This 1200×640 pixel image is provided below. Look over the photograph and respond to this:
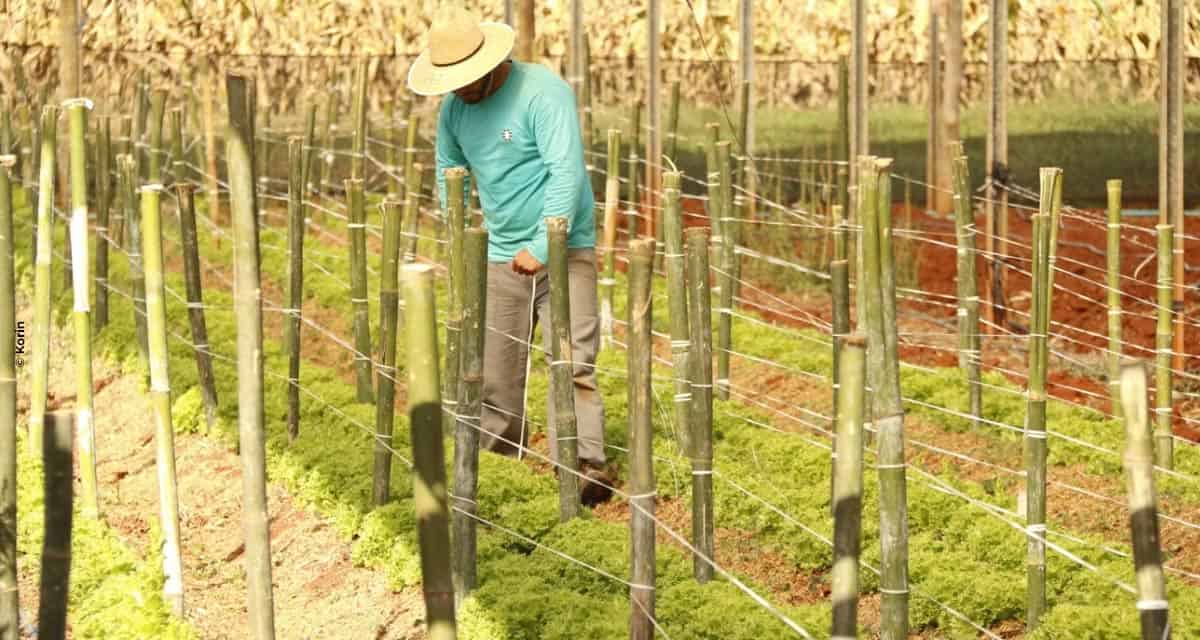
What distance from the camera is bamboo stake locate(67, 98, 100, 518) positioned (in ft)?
18.3

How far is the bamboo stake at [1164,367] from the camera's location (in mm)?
6414

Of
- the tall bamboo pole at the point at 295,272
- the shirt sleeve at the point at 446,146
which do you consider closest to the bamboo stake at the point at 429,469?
the shirt sleeve at the point at 446,146

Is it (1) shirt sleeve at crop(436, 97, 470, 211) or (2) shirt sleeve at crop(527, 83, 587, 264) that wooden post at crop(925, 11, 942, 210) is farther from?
(2) shirt sleeve at crop(527, 83, 587, 264)

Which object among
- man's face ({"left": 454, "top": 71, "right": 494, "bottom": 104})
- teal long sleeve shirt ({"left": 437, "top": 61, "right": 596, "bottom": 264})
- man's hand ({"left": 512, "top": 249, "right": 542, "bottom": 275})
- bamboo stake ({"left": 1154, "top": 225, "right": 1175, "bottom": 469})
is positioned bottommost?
bamboo stake ({"left": 1154, "top": 225, "right": 1175, "bottom": 469})

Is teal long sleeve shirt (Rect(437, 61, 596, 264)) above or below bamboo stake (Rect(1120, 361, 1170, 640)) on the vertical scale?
above

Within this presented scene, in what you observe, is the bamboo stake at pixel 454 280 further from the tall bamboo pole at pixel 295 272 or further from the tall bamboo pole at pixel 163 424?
the tall bamboo pole at pixel 295 272

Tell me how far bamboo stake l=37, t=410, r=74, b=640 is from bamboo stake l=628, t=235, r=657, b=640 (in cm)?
154

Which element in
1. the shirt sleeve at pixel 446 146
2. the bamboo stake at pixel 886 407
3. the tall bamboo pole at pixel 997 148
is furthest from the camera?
the tall bamboo pole at pixel 997 148

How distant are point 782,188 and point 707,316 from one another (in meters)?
7.14

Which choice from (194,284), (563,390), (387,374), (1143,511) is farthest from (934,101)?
(1143,511)

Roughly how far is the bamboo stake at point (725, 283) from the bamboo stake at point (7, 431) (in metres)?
3.17

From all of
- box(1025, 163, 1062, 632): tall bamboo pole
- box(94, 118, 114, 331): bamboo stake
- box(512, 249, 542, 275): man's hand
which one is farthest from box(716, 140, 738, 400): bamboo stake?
box(94, 118, 114, 331): bamboo stake

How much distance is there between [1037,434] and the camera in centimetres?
479

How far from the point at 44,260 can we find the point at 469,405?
65.1 inches
